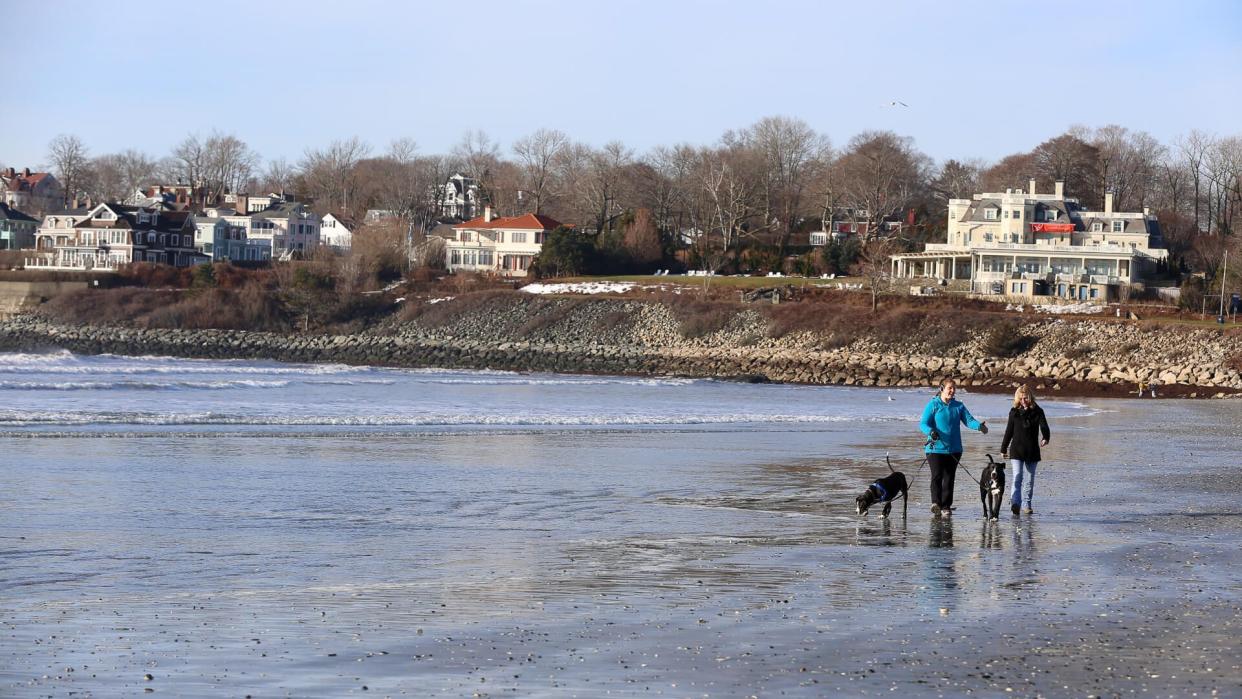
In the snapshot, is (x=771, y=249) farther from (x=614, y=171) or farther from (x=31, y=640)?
(x=31, y=640)

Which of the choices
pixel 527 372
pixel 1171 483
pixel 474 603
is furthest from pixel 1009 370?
pixel 474 603

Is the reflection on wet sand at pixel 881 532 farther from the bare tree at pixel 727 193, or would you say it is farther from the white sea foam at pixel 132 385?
the bare tree at pixel 727 193

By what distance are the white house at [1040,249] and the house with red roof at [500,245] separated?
27018 mm

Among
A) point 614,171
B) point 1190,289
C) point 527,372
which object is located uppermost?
point 614,171

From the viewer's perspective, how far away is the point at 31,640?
8750mm

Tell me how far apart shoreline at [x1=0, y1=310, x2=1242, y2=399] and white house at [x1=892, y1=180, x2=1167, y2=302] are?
2071cm

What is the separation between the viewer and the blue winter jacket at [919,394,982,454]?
15.0 meters

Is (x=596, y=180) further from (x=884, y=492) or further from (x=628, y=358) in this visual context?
(x=884, y=492)

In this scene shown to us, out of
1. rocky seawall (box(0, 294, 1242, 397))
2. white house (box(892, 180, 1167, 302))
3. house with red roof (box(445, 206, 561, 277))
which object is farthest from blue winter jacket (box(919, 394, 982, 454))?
house with red roof (box(445, 206, 561, 277))

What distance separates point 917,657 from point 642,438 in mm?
17500

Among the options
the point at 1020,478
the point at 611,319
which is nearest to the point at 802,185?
the point at 611,319

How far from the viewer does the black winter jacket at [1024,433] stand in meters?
15.0

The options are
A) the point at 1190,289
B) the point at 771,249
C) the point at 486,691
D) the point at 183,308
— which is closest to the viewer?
the point at 486,691

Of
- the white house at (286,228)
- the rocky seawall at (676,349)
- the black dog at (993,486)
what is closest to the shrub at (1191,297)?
the rocky seawall at (676,349)
